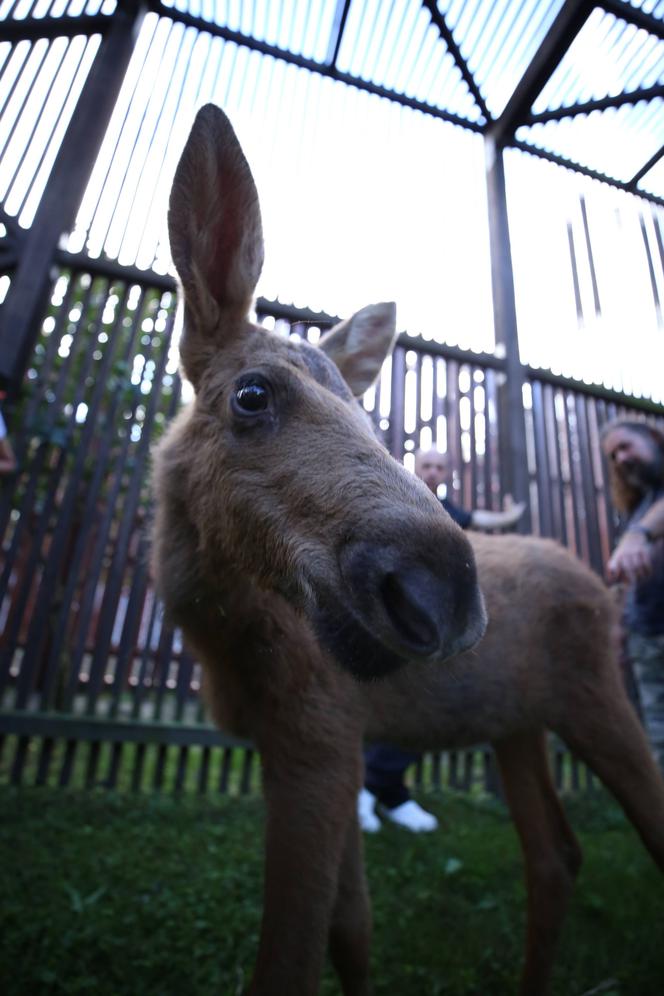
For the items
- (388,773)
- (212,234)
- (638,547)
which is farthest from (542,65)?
(388,773)

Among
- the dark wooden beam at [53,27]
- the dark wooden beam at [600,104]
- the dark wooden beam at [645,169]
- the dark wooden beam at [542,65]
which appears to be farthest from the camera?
the dark wooden beam at [53,27]

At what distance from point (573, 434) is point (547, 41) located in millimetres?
4370

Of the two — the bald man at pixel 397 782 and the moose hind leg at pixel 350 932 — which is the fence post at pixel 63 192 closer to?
the bald man at pixel 397 782

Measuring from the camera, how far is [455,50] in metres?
5.56

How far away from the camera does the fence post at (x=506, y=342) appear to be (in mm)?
6410

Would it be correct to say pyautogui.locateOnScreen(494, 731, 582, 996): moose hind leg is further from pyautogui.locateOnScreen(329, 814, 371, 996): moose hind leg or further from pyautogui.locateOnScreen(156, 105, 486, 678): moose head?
pyautogui.locateOnScreen(156, 105, 486, 678): moose head

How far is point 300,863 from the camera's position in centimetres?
187

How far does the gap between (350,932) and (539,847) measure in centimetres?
127

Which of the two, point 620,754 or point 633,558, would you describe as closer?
point 620,754

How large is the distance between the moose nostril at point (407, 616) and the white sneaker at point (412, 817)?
4.08 metres

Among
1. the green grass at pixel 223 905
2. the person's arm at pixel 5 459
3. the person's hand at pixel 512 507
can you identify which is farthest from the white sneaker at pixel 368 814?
the person's arm at pixel 5 459

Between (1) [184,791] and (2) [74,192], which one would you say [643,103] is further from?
(1) [184,791]

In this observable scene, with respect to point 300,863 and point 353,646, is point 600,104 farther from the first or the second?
point 300,863

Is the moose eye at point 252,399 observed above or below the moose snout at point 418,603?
above
